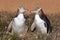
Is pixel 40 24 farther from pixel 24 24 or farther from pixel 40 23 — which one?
pixel 24 24

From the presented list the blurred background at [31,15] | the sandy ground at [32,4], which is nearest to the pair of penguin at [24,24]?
the blurred background at [31,15]

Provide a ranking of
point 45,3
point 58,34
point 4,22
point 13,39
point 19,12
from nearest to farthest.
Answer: point 13,39 < point 58,34 < point 19,12 < point 4,22 < point 45,3

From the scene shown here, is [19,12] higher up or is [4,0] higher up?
[4,0]

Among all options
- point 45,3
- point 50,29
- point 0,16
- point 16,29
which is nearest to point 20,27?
point 16,29

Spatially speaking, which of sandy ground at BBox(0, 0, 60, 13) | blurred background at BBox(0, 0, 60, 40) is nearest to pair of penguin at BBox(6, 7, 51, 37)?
blurred background at BBox(0, 0, 60, 40)

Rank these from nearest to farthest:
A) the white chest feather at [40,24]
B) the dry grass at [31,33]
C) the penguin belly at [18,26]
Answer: the dry grass at [31,33] < the penguin belly at [18,26] < the white chest feather at [40,24]

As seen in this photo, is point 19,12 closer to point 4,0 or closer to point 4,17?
point 4,17

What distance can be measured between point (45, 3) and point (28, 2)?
450 mm

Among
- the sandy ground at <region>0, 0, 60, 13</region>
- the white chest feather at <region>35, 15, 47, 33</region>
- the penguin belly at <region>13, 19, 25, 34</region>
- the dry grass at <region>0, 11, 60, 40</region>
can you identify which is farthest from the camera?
the sandy ground at <region>0, 0, 60, 13</region>

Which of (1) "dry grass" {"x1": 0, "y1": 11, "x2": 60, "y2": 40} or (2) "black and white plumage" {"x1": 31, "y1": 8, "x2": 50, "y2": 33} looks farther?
(2) "black and white plumage" {"x1": 31, "y1": 8, "x2": 50, "y2": 33}

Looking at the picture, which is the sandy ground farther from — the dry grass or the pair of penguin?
the pair of penguin

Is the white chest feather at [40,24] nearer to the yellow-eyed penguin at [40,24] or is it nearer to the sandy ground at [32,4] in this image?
the yellow-eyed penguin at [40,24]

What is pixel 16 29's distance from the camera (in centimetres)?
563

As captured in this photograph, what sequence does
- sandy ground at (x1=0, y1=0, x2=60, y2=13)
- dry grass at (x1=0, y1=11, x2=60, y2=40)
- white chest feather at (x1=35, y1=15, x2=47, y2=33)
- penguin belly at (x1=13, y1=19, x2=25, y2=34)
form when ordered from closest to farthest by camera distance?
1. dry grass at (x1=0, y1=11, x2=60, y2=40)
2. penguin belly at (x1=13, y1=19, x2=25, y2=34)
3. white chest feather at (x1=35, y1=15, x2=47, y2=33)
4. sandy ground at (x1=0, y1=0, x2=60, y2=13)
